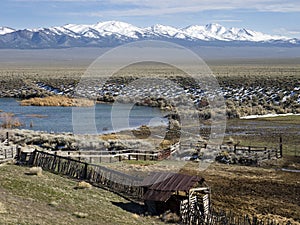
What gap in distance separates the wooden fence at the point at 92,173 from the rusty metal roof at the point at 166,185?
134cm

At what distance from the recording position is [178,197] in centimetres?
1925

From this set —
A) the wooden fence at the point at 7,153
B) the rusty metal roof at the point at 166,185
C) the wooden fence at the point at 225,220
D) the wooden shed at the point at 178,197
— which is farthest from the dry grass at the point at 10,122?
the wooden fence at the point at 225,220

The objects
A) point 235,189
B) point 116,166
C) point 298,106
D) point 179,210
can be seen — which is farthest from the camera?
point 298,106

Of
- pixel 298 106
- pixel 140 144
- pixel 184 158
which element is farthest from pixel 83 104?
pixel 184 158

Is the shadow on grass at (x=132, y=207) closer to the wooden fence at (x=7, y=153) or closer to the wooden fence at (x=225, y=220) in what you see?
the wooden fence at (x=225, y=220)

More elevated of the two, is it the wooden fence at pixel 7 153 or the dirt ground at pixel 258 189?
the wooden fence at pixel 7 153

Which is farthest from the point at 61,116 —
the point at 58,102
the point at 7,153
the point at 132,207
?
the point at 132,207

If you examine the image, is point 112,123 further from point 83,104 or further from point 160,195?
point 160,195

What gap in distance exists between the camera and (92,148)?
33.4 metres

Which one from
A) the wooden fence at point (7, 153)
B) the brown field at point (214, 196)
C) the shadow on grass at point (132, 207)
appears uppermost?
the wooden fence at point (7, 153)

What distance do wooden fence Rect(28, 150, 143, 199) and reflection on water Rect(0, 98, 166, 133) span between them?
55.7 feet

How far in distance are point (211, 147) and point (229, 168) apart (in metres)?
5.04

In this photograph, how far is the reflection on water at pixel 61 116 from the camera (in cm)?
4422

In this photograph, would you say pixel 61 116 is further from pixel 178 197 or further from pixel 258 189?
pixel 178 197
